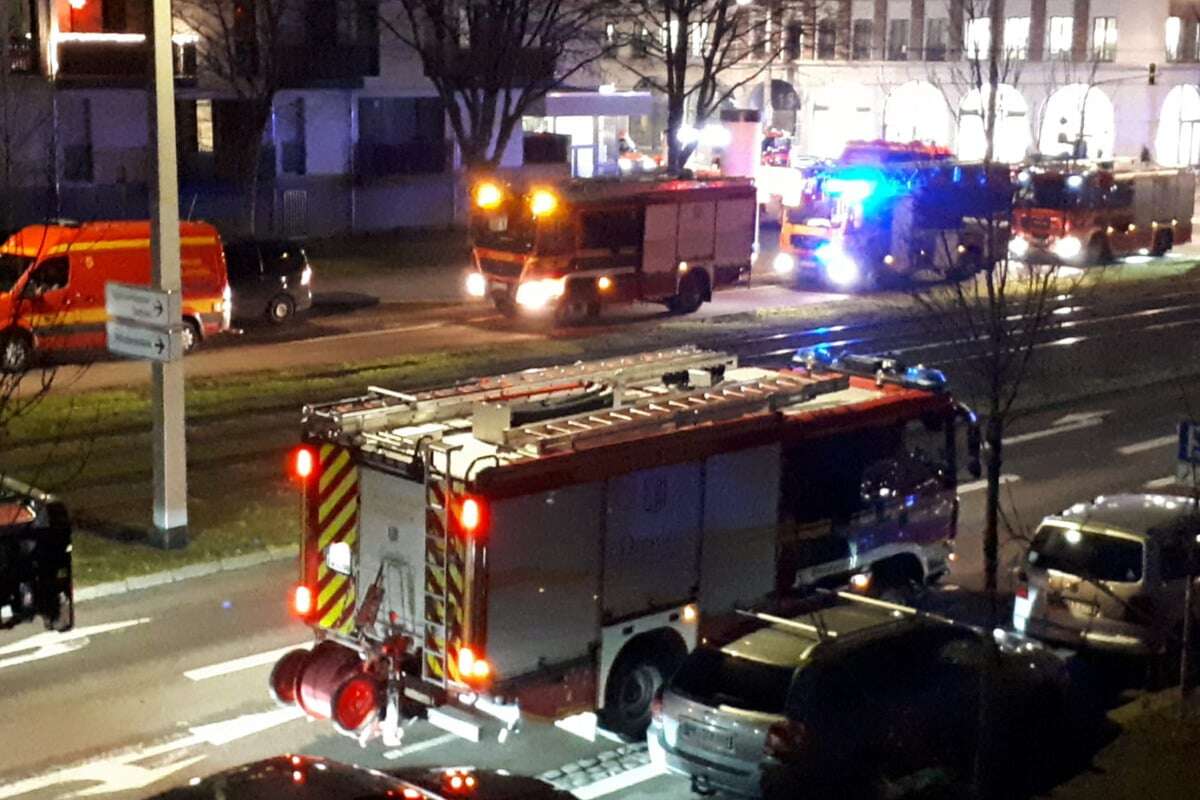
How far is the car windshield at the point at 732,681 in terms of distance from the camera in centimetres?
1086

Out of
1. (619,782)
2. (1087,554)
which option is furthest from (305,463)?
(1087,554)

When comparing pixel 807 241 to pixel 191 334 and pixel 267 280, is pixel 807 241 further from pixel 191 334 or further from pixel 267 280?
pixel 191 334

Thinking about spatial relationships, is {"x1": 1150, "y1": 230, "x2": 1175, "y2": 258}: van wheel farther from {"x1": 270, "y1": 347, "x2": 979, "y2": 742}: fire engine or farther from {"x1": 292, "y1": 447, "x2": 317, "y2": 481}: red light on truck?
{"x1": 292, "y1": 447, "x2": 317, "y2": 481}: red light on truck

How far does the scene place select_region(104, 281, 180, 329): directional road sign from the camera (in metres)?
16.7

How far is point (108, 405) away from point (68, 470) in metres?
4.28

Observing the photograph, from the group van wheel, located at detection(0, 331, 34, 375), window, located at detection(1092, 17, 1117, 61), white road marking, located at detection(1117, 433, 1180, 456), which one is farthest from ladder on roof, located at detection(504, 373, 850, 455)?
window, located at detection(1092, 17, 1117, 61)

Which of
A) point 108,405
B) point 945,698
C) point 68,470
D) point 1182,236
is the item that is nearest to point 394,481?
point 945,698

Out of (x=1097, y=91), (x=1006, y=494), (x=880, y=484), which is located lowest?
(x=1006, y=494)

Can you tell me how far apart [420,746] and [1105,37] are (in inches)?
2935

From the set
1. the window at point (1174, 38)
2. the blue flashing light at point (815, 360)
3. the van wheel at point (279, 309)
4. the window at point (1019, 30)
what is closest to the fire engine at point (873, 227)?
the van wheel at point (279, 309)

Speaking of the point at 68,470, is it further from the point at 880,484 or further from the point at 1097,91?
the point at 1097,91

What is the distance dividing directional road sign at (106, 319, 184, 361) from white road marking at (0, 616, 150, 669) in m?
2.96

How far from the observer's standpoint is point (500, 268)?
33.6 meters

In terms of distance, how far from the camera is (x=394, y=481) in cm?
1161
